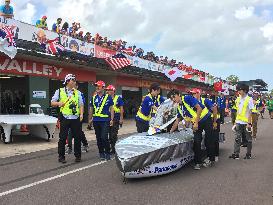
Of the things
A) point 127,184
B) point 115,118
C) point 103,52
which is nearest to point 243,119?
point 115,118

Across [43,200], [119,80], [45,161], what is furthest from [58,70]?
[43,200]

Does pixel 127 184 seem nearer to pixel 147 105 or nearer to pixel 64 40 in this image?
pixel 147 105

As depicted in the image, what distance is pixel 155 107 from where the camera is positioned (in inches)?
342

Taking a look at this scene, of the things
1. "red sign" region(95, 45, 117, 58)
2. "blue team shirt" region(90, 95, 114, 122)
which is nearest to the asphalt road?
"blue team shirt" region(90, 95, 114, 122)

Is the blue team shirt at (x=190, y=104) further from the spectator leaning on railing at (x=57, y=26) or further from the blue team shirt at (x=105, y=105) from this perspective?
the spectator leaning on railing at (x=57, y=26)

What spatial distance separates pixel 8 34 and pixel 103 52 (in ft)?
26.7

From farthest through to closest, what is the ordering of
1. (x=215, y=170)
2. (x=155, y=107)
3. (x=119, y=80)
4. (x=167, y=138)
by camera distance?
(x=119, y=80) → (x=155, y=107) → (x=215, y=170) → (x=167, y=138)

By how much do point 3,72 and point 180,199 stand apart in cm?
1268

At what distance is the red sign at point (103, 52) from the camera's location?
21.5 m

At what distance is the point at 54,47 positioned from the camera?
17391mm

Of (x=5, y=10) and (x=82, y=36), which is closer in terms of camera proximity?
(x=5, y=10)

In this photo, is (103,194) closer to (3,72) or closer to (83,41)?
(3,72)

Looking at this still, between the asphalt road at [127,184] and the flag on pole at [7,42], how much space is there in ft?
21.9

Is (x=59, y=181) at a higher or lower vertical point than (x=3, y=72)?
lower
